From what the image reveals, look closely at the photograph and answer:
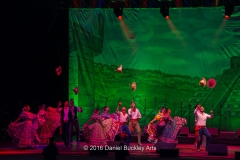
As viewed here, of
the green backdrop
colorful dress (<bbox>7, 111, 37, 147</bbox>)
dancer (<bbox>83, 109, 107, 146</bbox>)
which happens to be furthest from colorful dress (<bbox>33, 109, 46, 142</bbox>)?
the green backdrop

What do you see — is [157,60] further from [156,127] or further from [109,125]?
[109,125]

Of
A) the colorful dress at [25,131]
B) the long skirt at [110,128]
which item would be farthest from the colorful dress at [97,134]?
the colorful dress at [25,131]

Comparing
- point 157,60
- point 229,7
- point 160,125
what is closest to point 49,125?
point 160,125

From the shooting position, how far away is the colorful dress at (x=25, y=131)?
56.4 ft

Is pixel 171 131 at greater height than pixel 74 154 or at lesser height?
greater

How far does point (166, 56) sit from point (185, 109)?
8.28ft

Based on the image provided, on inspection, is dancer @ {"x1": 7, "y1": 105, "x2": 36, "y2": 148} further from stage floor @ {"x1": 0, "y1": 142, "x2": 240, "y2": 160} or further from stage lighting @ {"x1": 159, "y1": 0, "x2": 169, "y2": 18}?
stage lighting @ {"x1": 159, "y1": 0, "x2": 169, "y2": 18}

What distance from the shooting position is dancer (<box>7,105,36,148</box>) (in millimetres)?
17172

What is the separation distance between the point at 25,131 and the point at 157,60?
787 cm

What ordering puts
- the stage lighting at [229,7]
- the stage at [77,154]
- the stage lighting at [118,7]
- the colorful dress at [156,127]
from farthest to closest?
the stage lighting at [118,7] → the stage lighting at [229,7] → the colorful dress at [156,127] → the stage at [77,154]

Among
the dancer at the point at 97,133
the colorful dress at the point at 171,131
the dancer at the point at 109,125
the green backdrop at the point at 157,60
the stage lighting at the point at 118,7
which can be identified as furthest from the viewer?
the green backdrop at the point at 157,60

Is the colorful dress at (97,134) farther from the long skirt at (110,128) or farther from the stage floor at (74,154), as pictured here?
the stage floor at (74,154)

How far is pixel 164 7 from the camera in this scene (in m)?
22.2

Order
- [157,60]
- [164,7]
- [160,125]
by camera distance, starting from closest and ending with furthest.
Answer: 1. [160,125]
2. [164,7]
3. [157,60]
